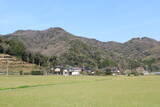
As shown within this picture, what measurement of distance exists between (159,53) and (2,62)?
115506 millimetres

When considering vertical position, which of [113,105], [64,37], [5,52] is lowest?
[113,105]

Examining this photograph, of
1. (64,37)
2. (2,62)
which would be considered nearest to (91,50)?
(64,37)

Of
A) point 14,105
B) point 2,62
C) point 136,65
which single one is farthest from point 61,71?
point 14,105

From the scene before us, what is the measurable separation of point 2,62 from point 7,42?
15831 mm

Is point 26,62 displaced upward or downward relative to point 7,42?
downward

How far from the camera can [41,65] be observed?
106 m

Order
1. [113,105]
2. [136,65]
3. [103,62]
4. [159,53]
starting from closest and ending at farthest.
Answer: [113,105]
[103,62]
[136,65]
[159,53]

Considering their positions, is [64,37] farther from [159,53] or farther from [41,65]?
[41,65]

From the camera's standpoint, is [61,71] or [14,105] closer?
[14,105]

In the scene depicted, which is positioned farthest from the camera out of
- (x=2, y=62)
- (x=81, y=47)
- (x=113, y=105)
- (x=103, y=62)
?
(x=81, y=47)

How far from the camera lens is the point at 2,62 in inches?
3762

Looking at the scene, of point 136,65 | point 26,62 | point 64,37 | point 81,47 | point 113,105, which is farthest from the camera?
point 64,37

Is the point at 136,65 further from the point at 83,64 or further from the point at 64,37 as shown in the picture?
the point at 64,37

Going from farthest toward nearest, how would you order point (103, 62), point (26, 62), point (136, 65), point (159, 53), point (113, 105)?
point (159, 53), point (136, 65), point (103, 62), point (26, 62), point (113, 105)
